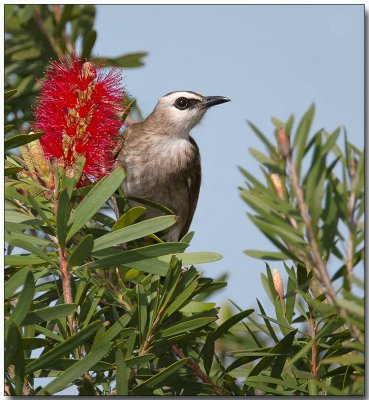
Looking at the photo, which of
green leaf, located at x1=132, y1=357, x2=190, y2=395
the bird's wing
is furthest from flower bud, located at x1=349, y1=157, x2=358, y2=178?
the bird's wing

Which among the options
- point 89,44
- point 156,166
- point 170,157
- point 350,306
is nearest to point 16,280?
point 350,306

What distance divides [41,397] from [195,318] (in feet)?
1.35

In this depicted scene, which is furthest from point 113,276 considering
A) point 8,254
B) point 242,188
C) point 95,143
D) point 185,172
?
point 185,172

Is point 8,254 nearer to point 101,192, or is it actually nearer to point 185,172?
point 101,192

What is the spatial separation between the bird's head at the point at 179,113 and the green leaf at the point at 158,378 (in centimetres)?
265

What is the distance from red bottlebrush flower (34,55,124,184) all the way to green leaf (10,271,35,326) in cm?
38

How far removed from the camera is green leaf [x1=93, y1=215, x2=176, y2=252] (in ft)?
5.86

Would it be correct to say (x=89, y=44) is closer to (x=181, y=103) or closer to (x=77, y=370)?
(x=77, y=370)

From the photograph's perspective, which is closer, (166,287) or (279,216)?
(279,216)

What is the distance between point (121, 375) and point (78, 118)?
0.61 meters

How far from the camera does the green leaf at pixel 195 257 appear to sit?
6.28 feet

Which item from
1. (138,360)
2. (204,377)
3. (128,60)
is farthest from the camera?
(128,60)

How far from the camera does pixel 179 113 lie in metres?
4.52

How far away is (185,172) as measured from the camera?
428cm
